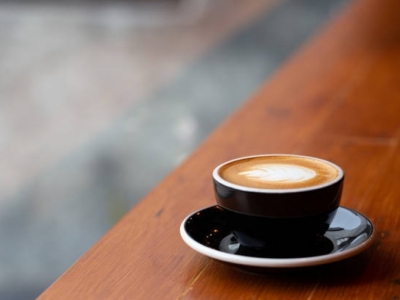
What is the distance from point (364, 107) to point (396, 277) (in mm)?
782

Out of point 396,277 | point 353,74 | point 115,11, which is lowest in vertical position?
point 115,11

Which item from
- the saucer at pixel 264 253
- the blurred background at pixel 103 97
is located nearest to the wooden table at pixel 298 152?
the saucer at pixel 264 253

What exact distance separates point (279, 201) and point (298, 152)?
1.68ft

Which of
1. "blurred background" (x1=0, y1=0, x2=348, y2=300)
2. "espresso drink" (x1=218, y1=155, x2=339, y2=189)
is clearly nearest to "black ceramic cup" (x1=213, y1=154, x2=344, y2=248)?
"espresso drink" (x1=218, y1=155, x2=339, y2=189)

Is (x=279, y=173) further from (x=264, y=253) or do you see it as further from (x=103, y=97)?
(x=103, y=97)

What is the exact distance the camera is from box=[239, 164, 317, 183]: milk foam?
69 centimetres

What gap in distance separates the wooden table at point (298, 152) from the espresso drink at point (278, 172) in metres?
0.09

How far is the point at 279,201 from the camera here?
2.16 ft

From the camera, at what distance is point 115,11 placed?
542cm

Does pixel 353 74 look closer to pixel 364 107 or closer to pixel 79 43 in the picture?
pixel 364 107

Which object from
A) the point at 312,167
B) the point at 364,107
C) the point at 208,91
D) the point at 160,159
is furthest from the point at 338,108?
the point at 208,91

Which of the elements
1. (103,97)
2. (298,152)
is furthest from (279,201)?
(103,97)

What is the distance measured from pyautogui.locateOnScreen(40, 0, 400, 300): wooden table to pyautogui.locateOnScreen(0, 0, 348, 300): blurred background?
715 millimetres

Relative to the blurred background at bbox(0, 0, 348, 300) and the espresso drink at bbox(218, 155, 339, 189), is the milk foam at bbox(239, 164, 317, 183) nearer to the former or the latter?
the espresso drink at bbox(218, 155, 339, 189)
